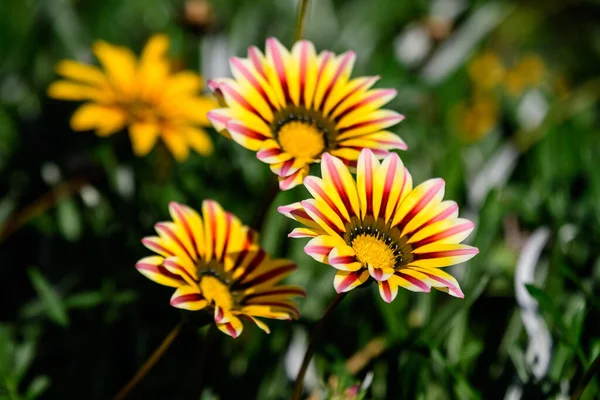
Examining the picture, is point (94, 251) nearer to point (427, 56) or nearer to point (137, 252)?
point (137, 252)

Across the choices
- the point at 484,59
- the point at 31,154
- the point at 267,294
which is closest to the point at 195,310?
the point at 267,294

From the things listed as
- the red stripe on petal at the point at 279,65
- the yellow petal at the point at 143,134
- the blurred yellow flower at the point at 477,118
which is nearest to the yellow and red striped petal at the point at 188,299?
the red stripe on petal at the point at 279,65

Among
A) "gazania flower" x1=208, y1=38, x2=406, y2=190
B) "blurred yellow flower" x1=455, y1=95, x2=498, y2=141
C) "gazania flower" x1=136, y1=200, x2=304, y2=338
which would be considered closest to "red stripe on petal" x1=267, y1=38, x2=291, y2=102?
"gazania flower" x1=208, y1=38, x2=406, y2=190

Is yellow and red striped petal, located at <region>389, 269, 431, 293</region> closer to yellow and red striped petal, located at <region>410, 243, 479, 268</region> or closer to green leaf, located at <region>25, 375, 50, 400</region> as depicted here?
yellow and red striped petal, located at <region>410, 243, 479, 268</region>

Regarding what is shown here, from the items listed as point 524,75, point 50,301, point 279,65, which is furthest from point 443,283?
point 524,75

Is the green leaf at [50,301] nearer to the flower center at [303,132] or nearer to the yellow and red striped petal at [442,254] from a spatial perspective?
the flower center at [303,132]

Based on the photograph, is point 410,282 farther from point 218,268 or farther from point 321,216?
point 218,268

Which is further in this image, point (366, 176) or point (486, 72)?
point (486, 72)
